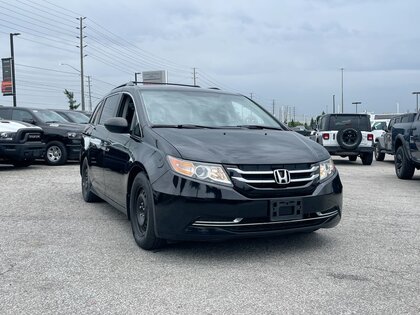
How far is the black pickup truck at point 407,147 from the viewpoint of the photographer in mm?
9992

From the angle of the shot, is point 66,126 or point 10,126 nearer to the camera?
point 10,126

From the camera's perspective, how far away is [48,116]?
14.1 meters

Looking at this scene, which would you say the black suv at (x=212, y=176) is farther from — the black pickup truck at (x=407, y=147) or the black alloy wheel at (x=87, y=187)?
the black pickup truck at (x=407, y=147)

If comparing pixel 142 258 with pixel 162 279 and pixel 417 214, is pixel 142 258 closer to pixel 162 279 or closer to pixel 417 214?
pixel 162 279

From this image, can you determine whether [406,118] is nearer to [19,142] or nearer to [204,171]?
[19,142]

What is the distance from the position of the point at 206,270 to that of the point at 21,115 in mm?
11396

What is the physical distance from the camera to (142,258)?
14.1ft

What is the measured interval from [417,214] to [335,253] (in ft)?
8.33

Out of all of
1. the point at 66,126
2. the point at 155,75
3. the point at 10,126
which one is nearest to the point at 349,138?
the point at 66,126

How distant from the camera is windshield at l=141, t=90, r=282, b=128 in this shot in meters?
5.09

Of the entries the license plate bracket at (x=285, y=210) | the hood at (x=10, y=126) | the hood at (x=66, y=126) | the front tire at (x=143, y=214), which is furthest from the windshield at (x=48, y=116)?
the license plate bracket at (x=285, y=210)

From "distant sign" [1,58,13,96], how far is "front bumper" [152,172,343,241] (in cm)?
3241

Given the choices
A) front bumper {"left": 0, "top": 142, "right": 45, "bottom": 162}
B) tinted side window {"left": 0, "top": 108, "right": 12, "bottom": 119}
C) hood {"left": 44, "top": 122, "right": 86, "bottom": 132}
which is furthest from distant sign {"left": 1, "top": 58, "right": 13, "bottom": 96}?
front bumper {"left": 0, "top": 142, "right": 45, "bottom": 162}

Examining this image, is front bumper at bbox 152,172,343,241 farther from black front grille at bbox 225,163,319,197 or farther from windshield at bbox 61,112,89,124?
windshield at bbox 61,112,89,124
